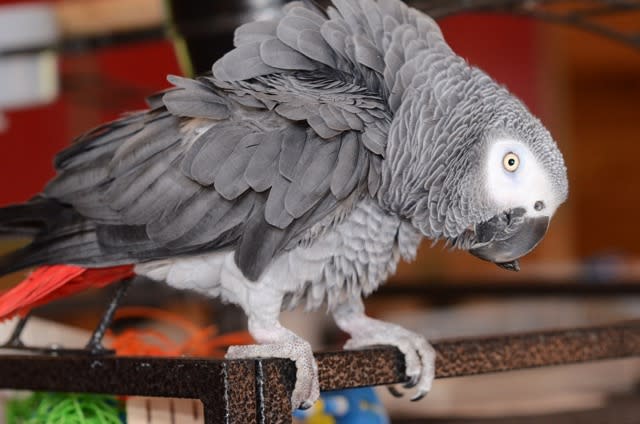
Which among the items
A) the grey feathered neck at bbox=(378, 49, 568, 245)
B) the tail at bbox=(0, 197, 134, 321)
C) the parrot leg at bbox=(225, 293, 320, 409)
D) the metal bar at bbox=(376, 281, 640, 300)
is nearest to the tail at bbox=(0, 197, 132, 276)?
the tail at bbox=(0, 197, 134, 321)

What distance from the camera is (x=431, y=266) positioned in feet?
10.1

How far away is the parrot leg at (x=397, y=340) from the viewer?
0.70 metres

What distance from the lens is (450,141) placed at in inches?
25.5

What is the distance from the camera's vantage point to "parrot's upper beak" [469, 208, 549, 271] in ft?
2.11

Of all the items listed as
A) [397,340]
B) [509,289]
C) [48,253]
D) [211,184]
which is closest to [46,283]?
[48,253]

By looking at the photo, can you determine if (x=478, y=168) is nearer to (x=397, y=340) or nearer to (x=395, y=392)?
(x=397, y=340)

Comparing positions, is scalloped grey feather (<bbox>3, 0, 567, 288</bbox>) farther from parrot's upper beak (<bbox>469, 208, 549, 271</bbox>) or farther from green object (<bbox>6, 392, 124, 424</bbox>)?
green object (<bbox>6, 392, 124, 424</bbox>)

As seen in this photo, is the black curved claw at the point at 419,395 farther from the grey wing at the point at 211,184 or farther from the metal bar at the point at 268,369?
the grey wing at the point at 211,184

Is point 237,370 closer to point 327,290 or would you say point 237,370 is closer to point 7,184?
point 327,290

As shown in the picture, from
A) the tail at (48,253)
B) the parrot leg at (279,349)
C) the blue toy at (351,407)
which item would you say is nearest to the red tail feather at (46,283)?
the tail at (48,253)

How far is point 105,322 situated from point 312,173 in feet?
0.79

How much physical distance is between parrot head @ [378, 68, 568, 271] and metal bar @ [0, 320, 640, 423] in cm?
11

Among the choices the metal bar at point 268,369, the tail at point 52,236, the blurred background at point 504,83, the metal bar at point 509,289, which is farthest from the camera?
the metal bar at point 509,289

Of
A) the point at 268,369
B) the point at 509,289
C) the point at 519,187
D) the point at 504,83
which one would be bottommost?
the point at 268,369
